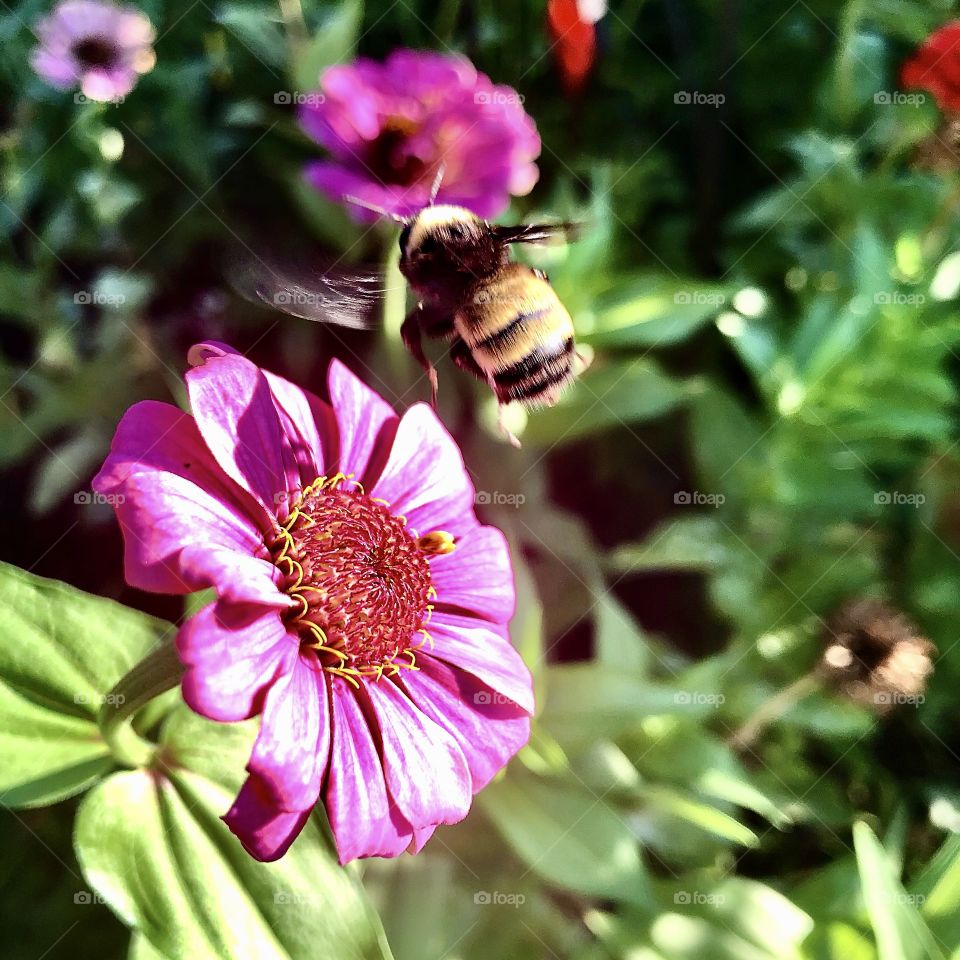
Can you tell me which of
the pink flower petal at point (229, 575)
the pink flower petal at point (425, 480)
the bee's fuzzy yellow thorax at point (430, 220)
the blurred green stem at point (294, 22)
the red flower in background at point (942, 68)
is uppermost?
the blurred green stem at point (294, 22)

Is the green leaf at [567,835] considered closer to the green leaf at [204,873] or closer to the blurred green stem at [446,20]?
the green leaf at [204,873]

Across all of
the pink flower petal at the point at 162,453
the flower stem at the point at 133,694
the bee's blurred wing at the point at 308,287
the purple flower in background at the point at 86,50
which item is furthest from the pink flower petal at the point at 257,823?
the purple flower in background at the point at 86,50

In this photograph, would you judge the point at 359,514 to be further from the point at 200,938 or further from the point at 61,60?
the point at 61,60

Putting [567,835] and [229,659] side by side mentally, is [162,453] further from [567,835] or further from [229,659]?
[567,835]

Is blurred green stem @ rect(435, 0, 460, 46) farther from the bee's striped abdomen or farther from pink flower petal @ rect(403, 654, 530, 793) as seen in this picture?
pink flower petal @ rect(403, 654, 530, 793)

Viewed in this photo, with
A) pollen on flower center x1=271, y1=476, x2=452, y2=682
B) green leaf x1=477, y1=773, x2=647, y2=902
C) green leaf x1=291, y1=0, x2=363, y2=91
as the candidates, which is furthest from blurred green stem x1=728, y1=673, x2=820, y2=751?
green leaf x1=291, y1=0, x2=363, y2=91

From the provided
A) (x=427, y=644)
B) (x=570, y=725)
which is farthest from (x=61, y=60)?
(x=570, y=725)
